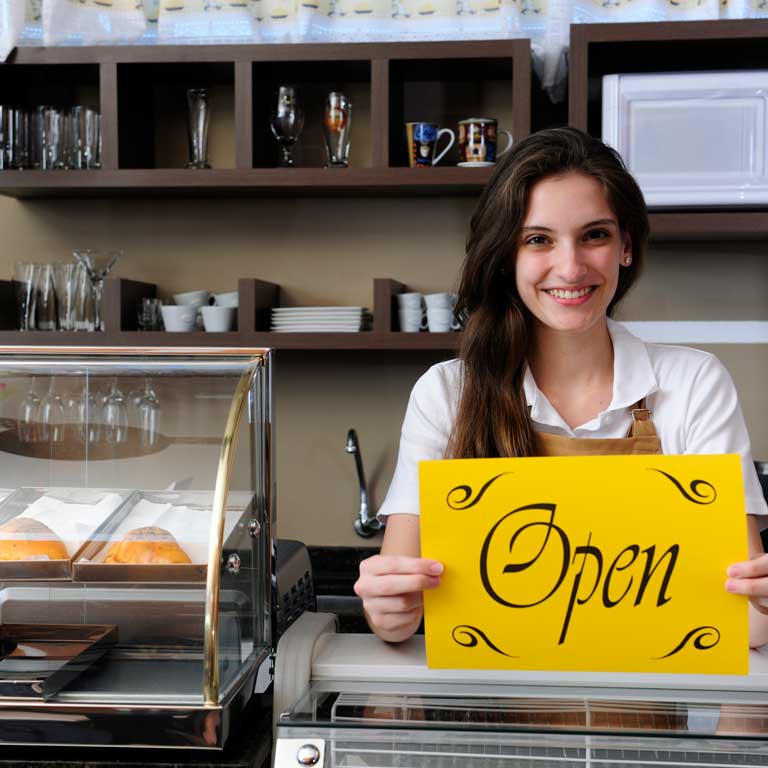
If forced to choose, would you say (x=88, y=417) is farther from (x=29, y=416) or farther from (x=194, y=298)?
(x=194, y=298)

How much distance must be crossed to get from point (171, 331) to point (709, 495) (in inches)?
73.3

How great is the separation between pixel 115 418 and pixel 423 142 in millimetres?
1494

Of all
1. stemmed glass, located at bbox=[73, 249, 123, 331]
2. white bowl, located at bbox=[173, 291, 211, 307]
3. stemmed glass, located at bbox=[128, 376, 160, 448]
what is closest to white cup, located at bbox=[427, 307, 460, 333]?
white bowl, located at bbox=[173, 291, 211, 307]

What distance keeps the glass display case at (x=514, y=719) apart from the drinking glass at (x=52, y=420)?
1.30 feet

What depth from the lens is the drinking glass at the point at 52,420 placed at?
111 cm

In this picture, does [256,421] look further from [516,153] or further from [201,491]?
[516,153]

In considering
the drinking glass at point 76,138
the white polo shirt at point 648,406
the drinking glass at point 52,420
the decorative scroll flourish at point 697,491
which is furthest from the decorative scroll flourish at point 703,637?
the drinking glass at point 76,138

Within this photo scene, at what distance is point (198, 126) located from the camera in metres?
2.54

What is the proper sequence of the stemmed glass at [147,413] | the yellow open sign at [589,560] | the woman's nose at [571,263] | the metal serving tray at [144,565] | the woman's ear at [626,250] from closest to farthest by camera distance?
the yellow open sign at [589,560]
the metal serving tray at [144,565]
the stemmed glass at [147,413]
the woman's nose at [571,263]
the woman's ear at [626,250]

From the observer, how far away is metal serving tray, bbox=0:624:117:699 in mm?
909

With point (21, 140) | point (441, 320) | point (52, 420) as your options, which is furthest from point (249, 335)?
point (52, 420)

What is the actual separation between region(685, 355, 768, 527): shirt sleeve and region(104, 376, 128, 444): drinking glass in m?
0.78

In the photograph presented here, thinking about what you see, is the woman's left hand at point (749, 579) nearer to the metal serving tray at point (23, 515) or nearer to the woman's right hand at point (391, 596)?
the woman's right hand at point (391, 596)

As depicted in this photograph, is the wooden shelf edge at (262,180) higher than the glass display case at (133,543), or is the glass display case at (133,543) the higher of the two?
the wooden shelf edge at (262,180)
